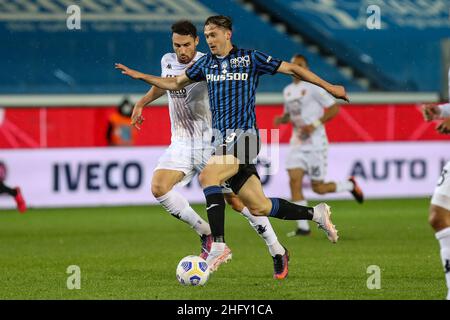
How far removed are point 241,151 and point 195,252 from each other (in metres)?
2.71

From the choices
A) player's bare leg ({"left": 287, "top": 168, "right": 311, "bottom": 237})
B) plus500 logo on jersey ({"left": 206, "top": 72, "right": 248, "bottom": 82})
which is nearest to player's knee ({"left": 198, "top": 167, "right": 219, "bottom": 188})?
plus500 logo on jersey ({"left": 206, "top": 72, "right": 248, "bottom": 82})

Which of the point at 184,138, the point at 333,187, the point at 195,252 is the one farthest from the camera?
the point at 333,187

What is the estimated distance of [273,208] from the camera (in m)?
7.79

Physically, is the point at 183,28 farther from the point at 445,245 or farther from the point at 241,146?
the point at 445,245

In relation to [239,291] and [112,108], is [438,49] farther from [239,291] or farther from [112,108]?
[239,291]

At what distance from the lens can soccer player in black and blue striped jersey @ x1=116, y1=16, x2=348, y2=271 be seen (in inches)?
303

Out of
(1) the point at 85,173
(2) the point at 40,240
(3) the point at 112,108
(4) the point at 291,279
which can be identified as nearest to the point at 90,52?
(3) the point at 112,108

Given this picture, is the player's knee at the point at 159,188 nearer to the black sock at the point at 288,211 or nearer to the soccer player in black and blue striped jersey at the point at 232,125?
the soccer player in black and blue striped jersey at the point at 232,125

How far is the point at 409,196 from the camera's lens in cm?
1667

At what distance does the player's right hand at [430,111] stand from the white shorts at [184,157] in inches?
115

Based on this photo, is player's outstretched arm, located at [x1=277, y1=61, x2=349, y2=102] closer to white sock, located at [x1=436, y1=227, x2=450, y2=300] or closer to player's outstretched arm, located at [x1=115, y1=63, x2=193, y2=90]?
player's outstretched arm, located at [x1=115, y1=63, x2=193, y2=90]

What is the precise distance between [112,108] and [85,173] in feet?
6.00
